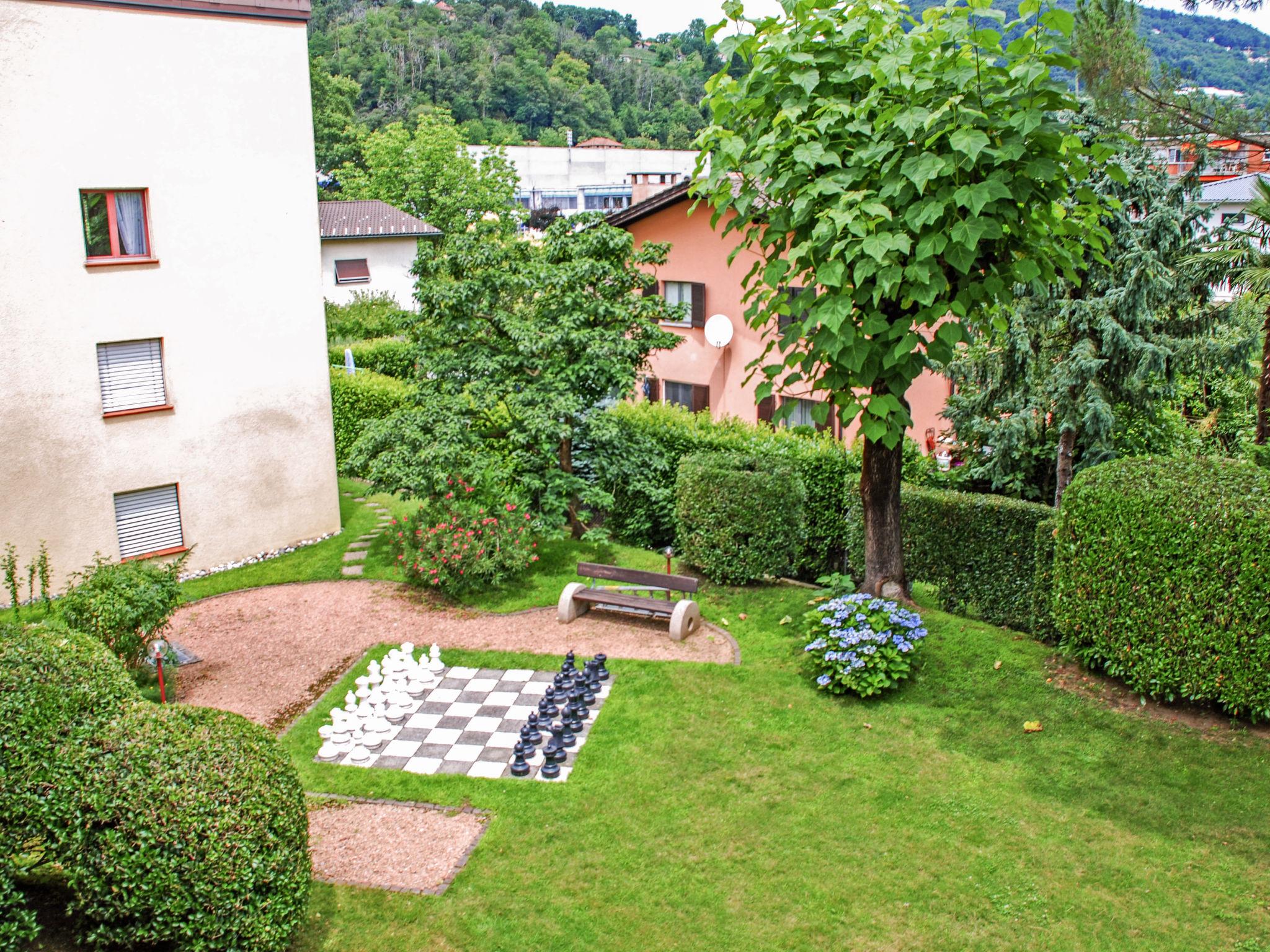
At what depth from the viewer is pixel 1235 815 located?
8883 millimetres

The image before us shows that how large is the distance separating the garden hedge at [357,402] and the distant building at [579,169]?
6372 cm

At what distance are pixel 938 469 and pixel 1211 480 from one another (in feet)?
17.2

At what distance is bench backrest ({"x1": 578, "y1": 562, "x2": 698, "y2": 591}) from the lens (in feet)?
44.4

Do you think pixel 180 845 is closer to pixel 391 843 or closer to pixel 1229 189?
pixel 391 843

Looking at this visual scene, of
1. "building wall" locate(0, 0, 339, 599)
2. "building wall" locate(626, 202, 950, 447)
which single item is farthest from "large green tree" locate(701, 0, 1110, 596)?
"building wall" locate(626, 202, 950, 447)

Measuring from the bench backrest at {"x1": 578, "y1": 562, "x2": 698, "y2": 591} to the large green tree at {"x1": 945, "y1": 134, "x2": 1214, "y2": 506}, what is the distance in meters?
4.99

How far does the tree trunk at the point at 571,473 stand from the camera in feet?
54.0

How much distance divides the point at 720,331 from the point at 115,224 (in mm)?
13389

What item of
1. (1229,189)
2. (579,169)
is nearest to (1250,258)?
(1229,189)

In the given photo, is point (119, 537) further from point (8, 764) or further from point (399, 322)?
point (8, 764)

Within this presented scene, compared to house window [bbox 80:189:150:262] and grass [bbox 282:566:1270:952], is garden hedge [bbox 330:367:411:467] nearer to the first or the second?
house window [bbox 80:189:150:262]

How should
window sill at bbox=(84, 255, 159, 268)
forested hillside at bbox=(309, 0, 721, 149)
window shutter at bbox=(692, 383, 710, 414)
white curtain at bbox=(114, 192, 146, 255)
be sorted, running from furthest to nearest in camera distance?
1. forested hillside at bbox=(309, 0, 721, 149)
2. window shutter at bbox=(692, 383, 710, 414)
3. white curtain at bbox=(114, 192, 146, 255)
4. window sill at bbox=(84, 255, 159, 268)

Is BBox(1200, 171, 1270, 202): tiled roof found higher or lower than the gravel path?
higher

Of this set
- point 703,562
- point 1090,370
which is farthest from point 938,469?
point 703,562
